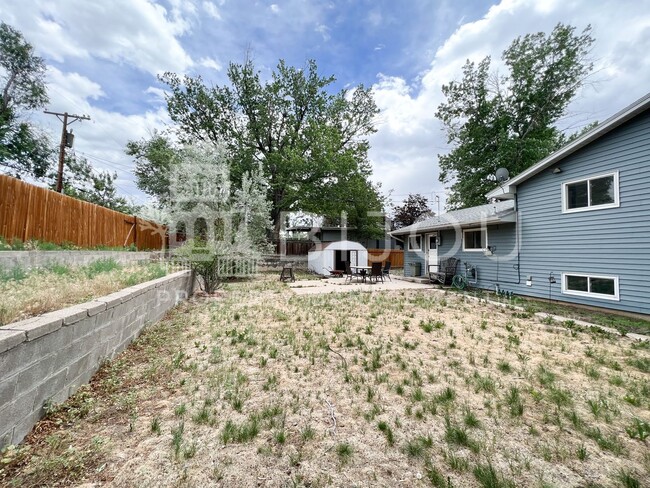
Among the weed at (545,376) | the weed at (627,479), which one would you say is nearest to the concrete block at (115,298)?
the weed at (627,479)

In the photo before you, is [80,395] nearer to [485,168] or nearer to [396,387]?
[396,387]

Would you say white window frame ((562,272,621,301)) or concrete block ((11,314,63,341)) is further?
white window frame ((562,272,621,301))

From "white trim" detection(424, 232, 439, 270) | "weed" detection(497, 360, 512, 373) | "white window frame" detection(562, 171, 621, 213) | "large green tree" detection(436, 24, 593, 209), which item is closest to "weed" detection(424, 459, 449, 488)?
"weed" detection(497, 360, 512, 373)

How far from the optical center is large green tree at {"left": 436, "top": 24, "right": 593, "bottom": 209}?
16000 mm

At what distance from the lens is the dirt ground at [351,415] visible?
1.74 m

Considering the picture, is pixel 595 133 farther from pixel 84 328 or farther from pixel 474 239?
pixel 84 328

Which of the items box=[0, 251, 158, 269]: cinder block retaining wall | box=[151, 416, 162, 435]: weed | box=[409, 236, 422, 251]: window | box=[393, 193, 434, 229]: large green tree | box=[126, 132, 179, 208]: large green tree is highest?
box=[126, 132, 179, 208]: large green tree

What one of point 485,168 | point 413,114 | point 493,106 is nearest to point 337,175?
point 413,114

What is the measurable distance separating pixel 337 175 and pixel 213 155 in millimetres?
8022

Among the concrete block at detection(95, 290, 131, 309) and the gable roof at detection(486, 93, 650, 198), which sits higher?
the gable roof at detection(486, 93, 650, 198)

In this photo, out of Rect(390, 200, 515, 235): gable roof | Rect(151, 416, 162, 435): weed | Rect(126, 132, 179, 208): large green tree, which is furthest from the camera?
Rect(126, 132, 179, 208): large green tree

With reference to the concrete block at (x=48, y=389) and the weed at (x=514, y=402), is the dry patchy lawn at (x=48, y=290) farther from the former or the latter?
the weed at (x=514, y=402)

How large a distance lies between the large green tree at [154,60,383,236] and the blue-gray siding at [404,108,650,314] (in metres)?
11.0

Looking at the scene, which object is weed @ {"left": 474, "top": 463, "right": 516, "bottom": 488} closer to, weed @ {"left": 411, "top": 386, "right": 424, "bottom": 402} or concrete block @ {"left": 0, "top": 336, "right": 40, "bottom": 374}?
weed @ {"left": 411, "top": 386, "right": 424, "bottom": 402}
